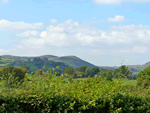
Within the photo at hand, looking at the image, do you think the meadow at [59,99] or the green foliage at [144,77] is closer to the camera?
the meadow at [59,99]

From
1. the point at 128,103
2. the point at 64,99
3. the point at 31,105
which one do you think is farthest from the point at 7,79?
the point at 128,103

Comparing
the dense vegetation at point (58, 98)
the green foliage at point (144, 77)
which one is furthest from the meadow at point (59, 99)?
the green foliage at point (144, 77)

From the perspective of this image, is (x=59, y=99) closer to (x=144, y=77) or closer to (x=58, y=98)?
(x=58, y=98)

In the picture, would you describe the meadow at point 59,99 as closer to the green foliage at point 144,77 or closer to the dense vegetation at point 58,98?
the dense vegetation at point 58,98

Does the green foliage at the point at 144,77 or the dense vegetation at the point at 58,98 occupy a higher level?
the dense vegetation at the point at 58,98

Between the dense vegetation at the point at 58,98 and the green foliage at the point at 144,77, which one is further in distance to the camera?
the green foliage at the point at 144,77

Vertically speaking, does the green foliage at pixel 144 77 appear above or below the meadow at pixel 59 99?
below

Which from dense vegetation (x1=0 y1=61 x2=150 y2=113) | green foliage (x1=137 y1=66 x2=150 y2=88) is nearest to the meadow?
dense vegetation (x1=0 y1=61 x2=150 y2=113)

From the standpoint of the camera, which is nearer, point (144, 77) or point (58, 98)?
point (58, 98)

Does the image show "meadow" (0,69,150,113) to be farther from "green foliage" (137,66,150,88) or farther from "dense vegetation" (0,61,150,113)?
"green foliage" (137,66,150,88)

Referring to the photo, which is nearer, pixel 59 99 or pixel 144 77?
pixel 59 99

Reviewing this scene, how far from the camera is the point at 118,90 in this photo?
7.24 meters

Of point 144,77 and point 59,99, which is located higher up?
point 59,99

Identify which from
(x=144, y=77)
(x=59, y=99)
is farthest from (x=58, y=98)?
(x=144, y=77)
